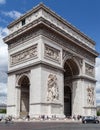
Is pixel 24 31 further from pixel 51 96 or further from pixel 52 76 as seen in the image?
pixel 51 96

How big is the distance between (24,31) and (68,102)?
15.8 metres

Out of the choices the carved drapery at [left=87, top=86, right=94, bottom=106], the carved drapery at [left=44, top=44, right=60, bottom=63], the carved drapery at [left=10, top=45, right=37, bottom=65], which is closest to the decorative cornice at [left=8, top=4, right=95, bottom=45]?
the carved drapery at [left=44, top=44, right=60, bottom=63]

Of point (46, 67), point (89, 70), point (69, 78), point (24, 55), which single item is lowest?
point (69, 78)

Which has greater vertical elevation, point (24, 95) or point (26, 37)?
point (26, 37)

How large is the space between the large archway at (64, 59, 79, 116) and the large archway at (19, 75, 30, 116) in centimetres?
752

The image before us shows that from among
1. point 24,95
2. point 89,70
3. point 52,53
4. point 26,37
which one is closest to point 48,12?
point 26,37

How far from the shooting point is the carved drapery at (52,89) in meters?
32.8

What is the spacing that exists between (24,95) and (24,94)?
0.15m

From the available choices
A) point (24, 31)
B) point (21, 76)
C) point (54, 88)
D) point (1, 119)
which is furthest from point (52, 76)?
point (1, 119)

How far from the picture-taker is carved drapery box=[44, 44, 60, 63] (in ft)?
111

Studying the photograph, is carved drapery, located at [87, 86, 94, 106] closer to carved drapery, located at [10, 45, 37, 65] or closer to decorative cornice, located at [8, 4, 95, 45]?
decorative cornice, located at [8, 4, 95, 45]

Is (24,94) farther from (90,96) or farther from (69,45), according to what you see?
(90,96)

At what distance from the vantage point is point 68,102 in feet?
147

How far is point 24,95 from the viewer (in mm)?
37438
